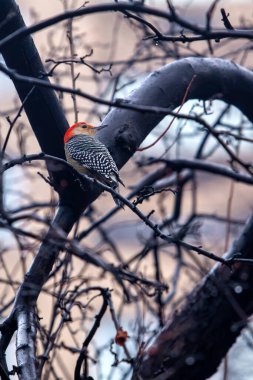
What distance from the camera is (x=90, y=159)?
13.6 ft

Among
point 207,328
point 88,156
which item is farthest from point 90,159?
point 207,328

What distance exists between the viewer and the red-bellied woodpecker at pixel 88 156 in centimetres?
382

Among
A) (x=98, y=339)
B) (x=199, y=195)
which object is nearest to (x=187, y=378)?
(x=98, y=339)

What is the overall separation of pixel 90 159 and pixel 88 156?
0.14 ft

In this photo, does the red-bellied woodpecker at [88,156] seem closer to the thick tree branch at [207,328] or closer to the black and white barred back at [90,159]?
the black and white barred back at [90,159]

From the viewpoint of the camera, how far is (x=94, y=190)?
3.04 metres

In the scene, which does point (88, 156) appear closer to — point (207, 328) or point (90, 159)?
point (90, 159)

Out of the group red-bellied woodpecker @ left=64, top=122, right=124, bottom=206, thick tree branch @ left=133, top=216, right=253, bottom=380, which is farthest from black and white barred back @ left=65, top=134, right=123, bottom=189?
thick tree branch @ left=133, top=216, right=253, bottom=380

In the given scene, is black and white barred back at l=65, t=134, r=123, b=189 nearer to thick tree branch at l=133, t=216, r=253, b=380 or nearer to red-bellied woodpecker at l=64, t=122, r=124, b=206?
red-bellied woodpecker at l=64, t=122, r=124, b=206

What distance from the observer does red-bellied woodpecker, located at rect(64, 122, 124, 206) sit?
3.82 m

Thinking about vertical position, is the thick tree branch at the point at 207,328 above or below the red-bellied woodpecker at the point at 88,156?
below

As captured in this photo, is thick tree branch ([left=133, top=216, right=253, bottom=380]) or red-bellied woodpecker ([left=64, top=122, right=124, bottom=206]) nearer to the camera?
thick tree branch ([left=133, top=216, right=253, bottom=380])

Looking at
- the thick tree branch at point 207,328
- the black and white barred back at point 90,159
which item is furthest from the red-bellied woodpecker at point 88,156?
the thick tree branch at point 207,328

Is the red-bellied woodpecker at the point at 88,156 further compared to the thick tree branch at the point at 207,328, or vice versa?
the red-bellied woodpecker at the point at 88,156
